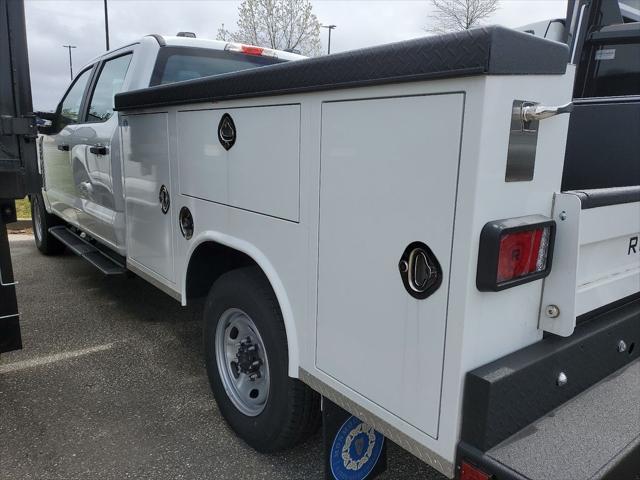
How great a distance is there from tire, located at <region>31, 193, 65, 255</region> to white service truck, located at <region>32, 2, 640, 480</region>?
176 inches

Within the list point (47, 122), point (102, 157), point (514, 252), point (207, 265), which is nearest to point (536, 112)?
point (514, 252)

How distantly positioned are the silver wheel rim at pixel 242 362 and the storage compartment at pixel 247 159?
0.58 meters

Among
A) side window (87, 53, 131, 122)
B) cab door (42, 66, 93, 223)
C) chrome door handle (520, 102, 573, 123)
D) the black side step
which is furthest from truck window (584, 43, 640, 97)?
cab door (42, 66, 93, 223)

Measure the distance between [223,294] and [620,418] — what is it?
1.69 m

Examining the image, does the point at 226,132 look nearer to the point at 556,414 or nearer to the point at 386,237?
the point at 386,237

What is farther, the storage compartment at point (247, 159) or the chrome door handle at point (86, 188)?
the chrome door handle at point (86, 188)

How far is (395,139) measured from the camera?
4.98ft

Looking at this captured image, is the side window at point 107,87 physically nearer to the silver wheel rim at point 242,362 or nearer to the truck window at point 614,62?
the silver wheel rim at point 242,362

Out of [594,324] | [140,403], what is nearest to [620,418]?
[594,324]

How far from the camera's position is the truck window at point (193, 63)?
3727 mm

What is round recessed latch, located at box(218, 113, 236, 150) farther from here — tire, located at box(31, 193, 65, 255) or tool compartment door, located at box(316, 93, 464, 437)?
tire, located at box(31, 193, 65, 255)

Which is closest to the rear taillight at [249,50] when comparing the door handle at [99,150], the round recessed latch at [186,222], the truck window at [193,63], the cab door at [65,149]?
the truck window at [193,63]

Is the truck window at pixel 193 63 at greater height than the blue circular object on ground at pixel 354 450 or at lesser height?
greater

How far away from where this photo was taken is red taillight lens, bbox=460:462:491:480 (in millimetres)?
1421
